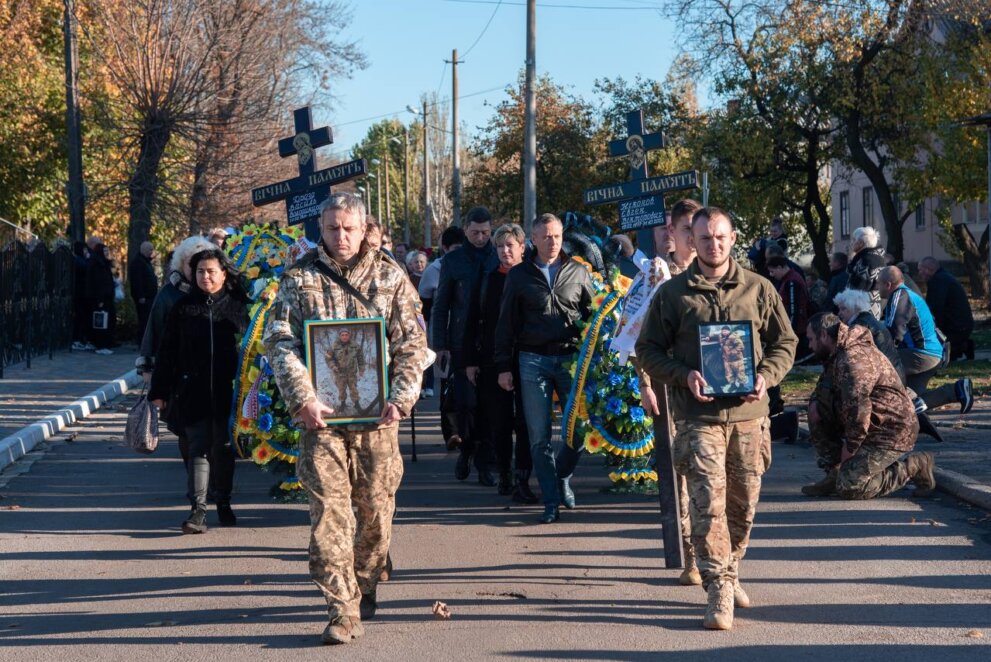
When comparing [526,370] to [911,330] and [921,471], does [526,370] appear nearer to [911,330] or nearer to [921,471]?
[921,471]

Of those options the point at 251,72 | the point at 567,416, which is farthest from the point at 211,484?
the point at 251,72

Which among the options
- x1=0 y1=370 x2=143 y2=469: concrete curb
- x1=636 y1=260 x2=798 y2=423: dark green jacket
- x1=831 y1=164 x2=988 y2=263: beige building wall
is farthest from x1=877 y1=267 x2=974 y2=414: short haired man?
x1=831 y1=164 x2=988 y2=263: beige building wall

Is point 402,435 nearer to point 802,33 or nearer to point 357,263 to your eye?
point 357,263

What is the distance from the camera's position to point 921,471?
32.0 feet

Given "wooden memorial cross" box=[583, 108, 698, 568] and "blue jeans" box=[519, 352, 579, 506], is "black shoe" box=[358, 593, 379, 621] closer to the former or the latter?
"blue jeans" box=[519, 352, 579, 506]

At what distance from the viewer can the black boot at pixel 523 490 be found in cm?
992

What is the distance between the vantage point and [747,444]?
256 inches

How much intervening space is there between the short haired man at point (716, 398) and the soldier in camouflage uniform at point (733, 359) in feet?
0.23

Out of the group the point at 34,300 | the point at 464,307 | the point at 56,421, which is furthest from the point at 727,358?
the point at 34,300

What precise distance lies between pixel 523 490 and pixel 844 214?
46.9 meters

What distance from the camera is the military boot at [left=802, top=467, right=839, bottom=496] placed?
9906mm

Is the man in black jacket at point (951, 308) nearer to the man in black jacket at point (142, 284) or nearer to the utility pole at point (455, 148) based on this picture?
the man in black jacket at point (142, 284)

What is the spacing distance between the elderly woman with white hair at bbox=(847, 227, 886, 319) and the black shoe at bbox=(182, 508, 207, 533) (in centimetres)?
707

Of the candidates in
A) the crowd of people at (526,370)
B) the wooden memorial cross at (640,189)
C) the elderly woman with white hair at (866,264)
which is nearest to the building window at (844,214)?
the crowd of people at (526,370)
